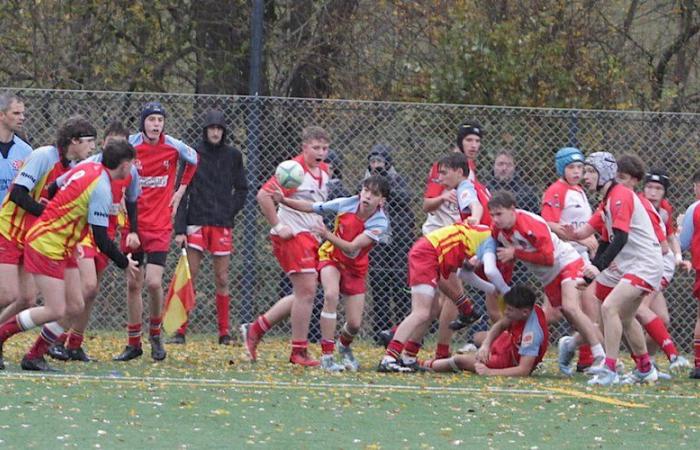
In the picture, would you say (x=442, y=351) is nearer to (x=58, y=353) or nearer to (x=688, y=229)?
(x=688, y=229)

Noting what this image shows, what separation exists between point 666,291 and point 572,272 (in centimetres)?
376

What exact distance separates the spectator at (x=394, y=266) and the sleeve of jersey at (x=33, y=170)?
4.56 meters

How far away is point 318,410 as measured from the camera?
873 cm

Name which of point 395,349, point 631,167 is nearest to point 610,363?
point 631,167

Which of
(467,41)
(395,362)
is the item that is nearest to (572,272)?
(395,362)

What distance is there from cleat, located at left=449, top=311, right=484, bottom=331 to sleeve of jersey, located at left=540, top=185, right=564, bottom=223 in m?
1.22

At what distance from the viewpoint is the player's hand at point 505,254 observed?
11.3 m

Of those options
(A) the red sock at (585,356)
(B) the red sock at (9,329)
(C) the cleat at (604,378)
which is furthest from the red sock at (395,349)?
(B) the red sock at (9,329)

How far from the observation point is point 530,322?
1138cm

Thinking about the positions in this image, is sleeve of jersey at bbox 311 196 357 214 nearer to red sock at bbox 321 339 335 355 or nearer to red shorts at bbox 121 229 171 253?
red sock at bbox 321 339 335 355

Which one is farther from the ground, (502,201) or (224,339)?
(502,201)

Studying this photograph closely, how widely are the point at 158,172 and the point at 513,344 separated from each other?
3.15 m

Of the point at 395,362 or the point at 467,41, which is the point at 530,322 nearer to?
the point at 395,362

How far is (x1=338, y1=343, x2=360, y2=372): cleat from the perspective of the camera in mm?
11625
